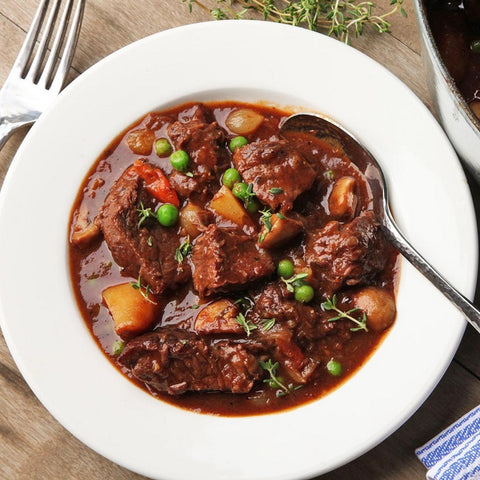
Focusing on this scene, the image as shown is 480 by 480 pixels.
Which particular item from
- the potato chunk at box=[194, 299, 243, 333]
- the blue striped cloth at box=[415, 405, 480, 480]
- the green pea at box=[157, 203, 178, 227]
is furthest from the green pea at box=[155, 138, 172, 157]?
the blue striped cloth at box=[415, 405, 480, 480]

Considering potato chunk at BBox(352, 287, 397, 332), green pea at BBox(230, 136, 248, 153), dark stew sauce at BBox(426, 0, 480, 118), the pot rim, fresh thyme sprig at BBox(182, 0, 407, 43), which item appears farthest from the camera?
fresh thyme sprig at BBox(182, 0, 407, 43)

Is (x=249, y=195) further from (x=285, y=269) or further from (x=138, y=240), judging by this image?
(x=138, y=240)

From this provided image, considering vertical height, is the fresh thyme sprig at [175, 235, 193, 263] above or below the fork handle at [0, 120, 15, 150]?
above

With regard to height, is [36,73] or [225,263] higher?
[225,263]

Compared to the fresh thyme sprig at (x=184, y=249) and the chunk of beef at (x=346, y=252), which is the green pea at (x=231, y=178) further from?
the chunk of beef at (x=346, y=252)

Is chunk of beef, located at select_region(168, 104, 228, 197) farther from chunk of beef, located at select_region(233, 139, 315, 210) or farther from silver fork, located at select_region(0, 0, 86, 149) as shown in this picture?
silver fork, located at select_region(0, 0, 86, 149)

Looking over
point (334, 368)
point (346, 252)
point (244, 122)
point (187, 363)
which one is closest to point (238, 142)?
point (244, 122)

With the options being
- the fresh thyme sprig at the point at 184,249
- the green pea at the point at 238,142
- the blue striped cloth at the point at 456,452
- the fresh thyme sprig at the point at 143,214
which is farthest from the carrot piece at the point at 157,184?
the blue striped cloth at the point at 456,452
